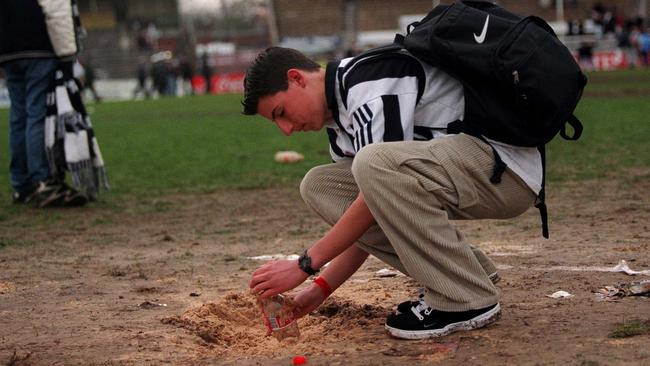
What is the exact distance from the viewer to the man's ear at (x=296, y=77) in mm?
3794

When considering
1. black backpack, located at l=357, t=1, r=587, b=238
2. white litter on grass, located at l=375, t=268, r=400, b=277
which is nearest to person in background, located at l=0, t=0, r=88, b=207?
white litter on grass, located at l=375, t=268, r=400, b=277

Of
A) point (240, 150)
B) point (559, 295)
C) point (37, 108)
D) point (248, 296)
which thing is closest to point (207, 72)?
point (240, 150)

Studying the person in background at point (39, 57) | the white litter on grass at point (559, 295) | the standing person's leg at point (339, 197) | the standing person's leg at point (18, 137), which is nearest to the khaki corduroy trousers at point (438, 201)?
the standing person's leg at point (339, 197)

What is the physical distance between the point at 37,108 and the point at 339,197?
5.30m

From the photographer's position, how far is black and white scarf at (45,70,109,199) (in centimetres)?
861

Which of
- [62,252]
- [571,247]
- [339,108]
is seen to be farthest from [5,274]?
[571,247]

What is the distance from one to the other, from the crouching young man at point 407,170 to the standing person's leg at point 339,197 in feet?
0.80

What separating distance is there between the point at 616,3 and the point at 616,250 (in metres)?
48.7

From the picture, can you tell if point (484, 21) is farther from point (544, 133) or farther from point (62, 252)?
point (62, 252)

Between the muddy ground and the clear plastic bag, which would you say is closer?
the muddy ground

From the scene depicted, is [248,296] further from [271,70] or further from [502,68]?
[502,68]

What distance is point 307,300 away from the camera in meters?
4.23

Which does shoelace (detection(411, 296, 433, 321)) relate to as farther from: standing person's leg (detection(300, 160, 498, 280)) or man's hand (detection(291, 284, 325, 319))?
man's hand (detection(291, 284, 325, 319))

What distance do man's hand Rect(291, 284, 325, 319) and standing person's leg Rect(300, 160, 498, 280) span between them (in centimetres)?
27
